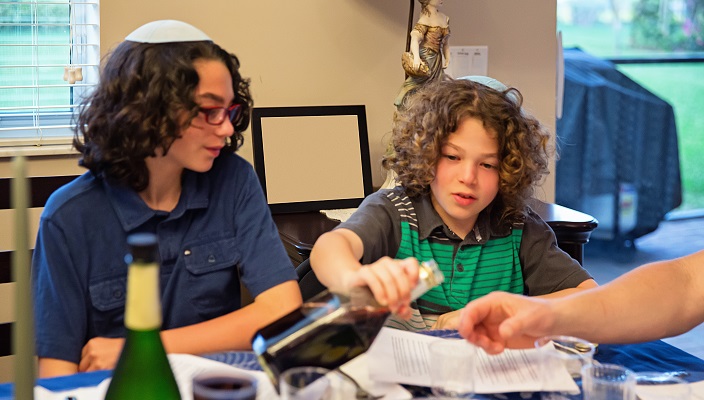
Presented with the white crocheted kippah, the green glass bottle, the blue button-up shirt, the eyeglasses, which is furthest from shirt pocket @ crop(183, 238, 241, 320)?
the green glass bottle

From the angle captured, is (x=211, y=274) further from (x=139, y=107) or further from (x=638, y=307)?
(x=638, y=307)

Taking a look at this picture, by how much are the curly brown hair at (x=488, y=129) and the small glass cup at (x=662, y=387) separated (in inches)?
23.9

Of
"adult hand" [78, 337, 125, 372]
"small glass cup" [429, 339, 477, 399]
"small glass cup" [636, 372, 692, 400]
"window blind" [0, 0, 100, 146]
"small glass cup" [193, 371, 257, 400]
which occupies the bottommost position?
"adult hand" [78, 337, 125, 372]

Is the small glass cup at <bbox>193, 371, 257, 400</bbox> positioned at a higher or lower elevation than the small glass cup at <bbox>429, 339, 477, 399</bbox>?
higher

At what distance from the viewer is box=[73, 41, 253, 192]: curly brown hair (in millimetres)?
1466

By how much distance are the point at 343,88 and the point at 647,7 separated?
322 cm

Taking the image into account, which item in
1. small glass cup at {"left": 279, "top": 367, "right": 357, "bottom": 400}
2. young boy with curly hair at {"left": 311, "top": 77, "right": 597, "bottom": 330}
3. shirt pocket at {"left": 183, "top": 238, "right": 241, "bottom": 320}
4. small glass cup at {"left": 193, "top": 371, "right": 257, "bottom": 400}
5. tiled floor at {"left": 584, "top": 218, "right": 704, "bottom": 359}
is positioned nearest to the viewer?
small glass cup at {"left": 193, "top": 371, "right": 257, "bottom": 400}

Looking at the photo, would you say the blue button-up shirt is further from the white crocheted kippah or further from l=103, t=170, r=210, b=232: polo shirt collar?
the white crocheted kippah

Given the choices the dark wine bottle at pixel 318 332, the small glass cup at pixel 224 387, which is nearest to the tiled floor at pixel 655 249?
→ the dark wine bottle at pixel 318 332

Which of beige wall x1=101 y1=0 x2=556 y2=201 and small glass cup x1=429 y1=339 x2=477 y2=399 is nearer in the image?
small glass cup x1=429 y1=339 x2=477 y2=399

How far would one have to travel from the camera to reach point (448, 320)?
60.7 inches

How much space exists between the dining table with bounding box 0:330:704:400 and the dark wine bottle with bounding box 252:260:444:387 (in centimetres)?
17

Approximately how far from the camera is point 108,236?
1496 millimetres

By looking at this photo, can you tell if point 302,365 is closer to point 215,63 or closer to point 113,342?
point 113,342
